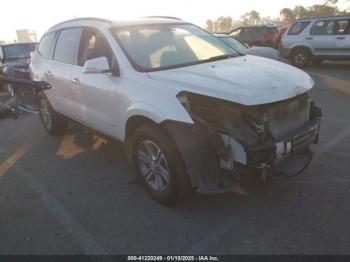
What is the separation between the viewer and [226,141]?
338cm

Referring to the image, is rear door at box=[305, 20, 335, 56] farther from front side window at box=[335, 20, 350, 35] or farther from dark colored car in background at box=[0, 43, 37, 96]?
dark colored car in background at box=[0, 43, 37, 96]

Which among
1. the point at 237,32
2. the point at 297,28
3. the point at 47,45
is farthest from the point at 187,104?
the point at 237,32

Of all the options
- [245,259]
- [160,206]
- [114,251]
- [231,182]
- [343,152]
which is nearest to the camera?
[245,259]

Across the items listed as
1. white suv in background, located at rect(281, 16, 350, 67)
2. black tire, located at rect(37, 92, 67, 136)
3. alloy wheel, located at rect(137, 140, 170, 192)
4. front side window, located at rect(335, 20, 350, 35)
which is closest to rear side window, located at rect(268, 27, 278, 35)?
white suv in background, located at rect(281, 16, 350, 67)

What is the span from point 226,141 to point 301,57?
11850 mm

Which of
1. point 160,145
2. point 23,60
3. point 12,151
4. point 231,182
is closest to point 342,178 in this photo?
point 231,182

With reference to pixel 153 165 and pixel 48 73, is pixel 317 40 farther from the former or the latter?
pixel 153 165

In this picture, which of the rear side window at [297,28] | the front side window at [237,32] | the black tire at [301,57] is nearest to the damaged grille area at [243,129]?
the black tire at [301,57]

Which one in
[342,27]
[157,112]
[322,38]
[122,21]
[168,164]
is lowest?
[168,164]

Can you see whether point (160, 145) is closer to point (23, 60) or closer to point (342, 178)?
point (342, 178)

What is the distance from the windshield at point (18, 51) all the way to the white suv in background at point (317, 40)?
32.3 feet

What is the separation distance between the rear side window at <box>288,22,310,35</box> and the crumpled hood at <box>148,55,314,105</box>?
10.8m

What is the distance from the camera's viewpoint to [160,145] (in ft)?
11.8

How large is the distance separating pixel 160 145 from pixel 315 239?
167 cm
